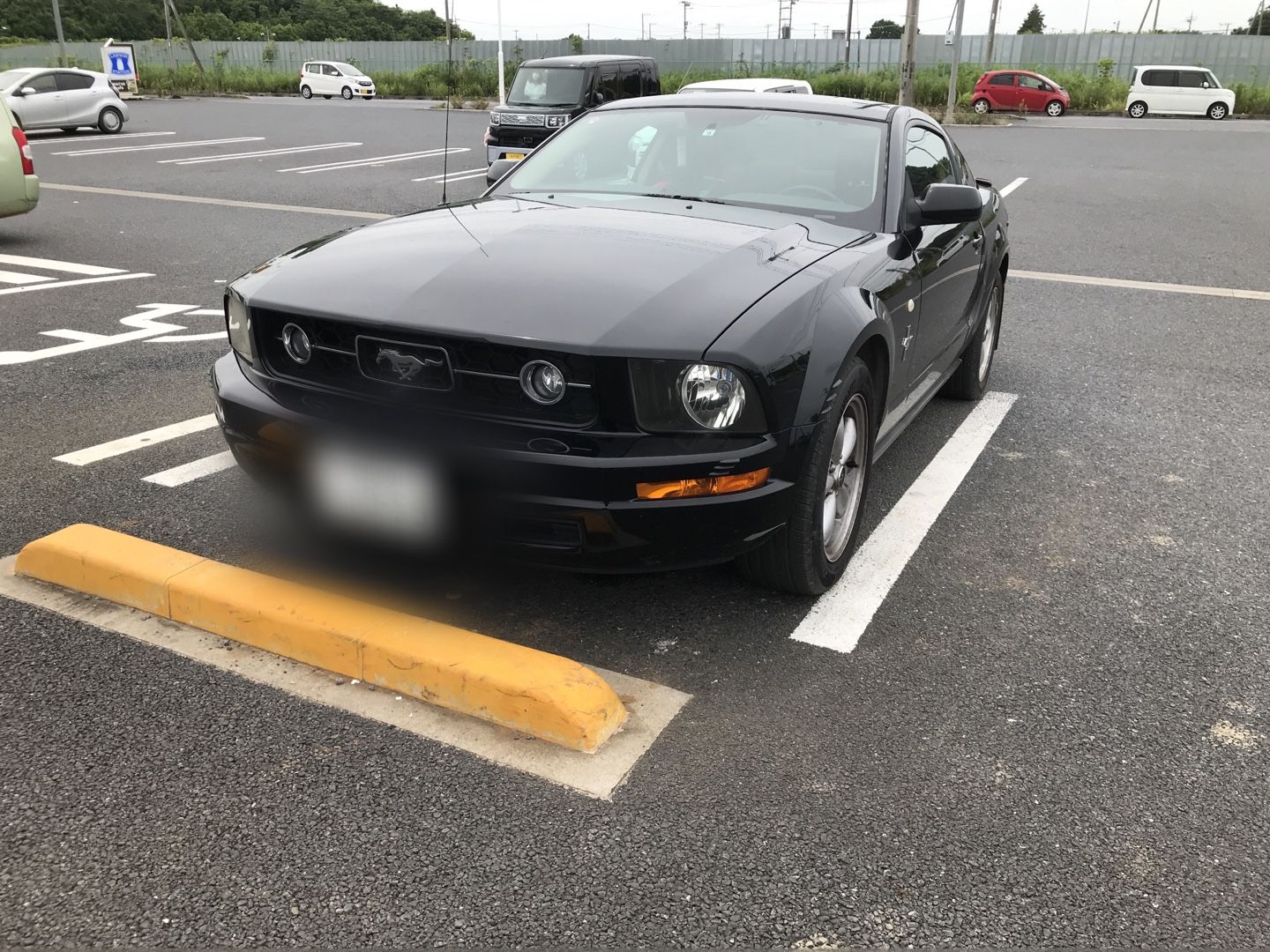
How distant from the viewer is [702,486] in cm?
269

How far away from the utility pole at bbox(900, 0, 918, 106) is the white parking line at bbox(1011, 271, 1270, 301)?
16369 millimetres

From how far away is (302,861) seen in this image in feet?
7.03

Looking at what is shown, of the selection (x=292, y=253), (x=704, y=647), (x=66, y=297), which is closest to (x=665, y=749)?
(x=704, y=647)

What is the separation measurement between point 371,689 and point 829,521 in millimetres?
1447

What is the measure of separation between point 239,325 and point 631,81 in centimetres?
1429

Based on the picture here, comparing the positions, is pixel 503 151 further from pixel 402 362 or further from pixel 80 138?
pixel 402 362

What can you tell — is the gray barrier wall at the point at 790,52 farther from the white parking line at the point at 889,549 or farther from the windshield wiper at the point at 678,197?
the windshield wiper at the point at 678,197

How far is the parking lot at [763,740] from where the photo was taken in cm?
204

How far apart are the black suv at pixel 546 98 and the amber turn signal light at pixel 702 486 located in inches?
492

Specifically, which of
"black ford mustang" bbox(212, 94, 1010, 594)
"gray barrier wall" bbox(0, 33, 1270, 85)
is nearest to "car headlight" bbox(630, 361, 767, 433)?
"black ford mustang" bbox(212, 94, 1010, 594)

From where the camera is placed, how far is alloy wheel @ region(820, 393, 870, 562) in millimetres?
3201

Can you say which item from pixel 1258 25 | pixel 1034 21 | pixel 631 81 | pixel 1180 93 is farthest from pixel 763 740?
pixel 1034 21

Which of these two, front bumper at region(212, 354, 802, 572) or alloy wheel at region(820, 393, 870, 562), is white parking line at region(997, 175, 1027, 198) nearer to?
alloy wheel at region(820, 393, 870, 562)

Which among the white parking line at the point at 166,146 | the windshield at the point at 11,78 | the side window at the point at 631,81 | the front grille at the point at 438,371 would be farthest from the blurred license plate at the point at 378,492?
the windshield at the point at 11,78
